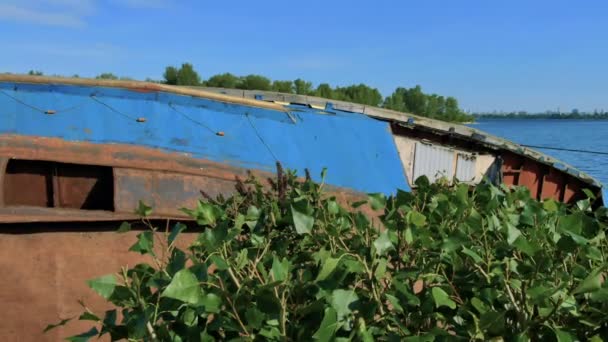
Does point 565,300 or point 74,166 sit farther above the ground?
point 565,300

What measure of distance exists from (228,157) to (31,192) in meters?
2.47

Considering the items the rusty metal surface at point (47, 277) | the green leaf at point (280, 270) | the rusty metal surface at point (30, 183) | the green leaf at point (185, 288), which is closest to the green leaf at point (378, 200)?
the green leaf at point (280, 270)

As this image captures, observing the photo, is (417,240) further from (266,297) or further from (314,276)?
(266,297)

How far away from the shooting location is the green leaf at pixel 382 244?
1.72m

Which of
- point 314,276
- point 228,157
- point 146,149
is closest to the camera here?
point 314,276

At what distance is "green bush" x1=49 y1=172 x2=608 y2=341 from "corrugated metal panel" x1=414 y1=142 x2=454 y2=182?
758cm

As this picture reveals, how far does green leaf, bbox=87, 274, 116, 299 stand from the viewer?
1579mm

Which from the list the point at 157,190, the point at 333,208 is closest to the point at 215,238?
the point at 333,208

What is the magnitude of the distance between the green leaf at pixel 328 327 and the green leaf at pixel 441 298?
33 centimetres

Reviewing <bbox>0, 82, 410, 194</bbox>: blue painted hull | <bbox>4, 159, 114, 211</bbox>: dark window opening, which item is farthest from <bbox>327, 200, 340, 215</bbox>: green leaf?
<bbox>0, 82, 410, 194</bbox>: blue painted hull

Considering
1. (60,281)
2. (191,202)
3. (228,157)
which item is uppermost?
(228,157)

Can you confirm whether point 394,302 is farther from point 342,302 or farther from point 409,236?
point 409,236

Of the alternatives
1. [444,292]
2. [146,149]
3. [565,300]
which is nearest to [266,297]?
[444,292]

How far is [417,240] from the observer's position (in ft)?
6.17
